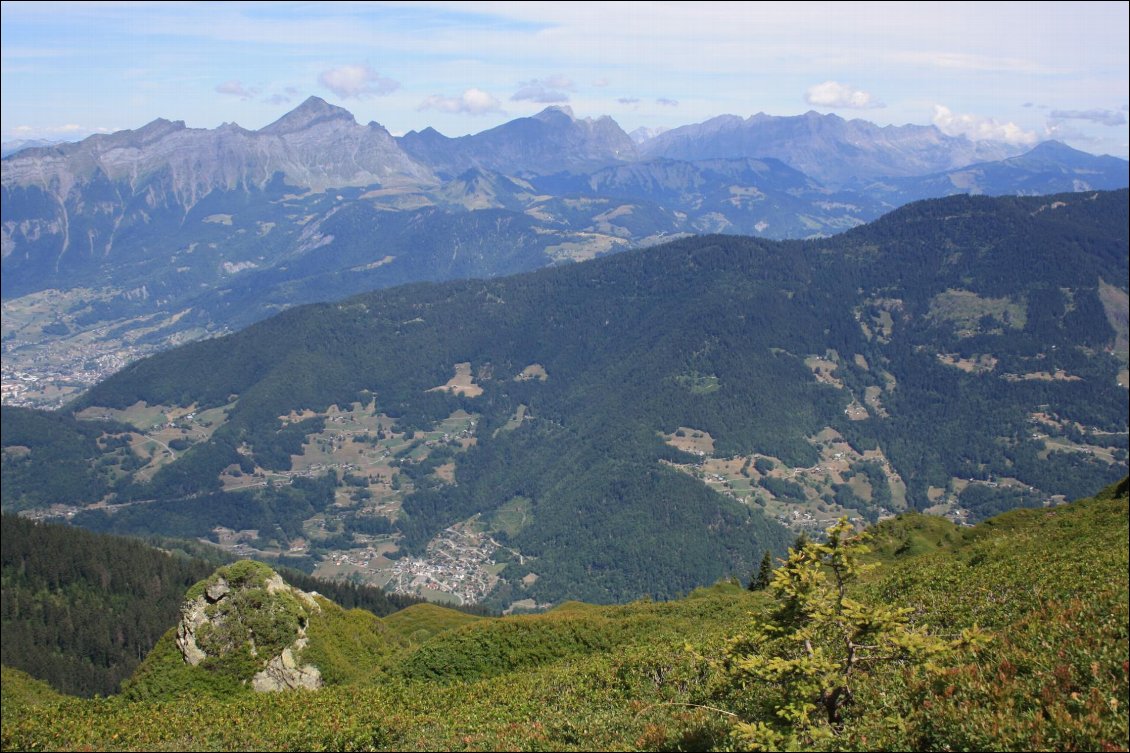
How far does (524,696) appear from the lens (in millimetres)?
36062

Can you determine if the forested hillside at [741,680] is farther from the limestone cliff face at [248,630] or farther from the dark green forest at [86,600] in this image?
the dark green forest at [86,600]

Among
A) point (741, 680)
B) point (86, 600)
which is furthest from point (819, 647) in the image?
point (86, 600)

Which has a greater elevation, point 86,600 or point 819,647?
point 819,647

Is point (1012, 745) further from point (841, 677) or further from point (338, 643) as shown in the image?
point (338, 643)

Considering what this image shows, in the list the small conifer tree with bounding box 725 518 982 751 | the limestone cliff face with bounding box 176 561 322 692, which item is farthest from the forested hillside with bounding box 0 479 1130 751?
the limestone cliff face with bounding box 176 561 322 692

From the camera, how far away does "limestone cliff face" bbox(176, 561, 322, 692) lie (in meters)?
54.2

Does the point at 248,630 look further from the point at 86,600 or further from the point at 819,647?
the point at 86,600

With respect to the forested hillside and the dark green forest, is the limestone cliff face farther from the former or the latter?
the dark green forest

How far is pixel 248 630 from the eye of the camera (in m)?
55.6

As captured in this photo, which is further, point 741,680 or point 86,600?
point 86,600

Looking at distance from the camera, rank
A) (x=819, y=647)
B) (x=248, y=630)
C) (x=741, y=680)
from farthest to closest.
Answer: (x=248, y=630), (x=741, y=680), (x=819, y=647)

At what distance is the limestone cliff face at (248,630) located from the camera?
5422 centimetres

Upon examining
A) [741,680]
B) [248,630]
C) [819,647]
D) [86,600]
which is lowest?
[86,600]

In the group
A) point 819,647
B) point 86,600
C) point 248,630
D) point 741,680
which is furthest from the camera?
point 86,600
